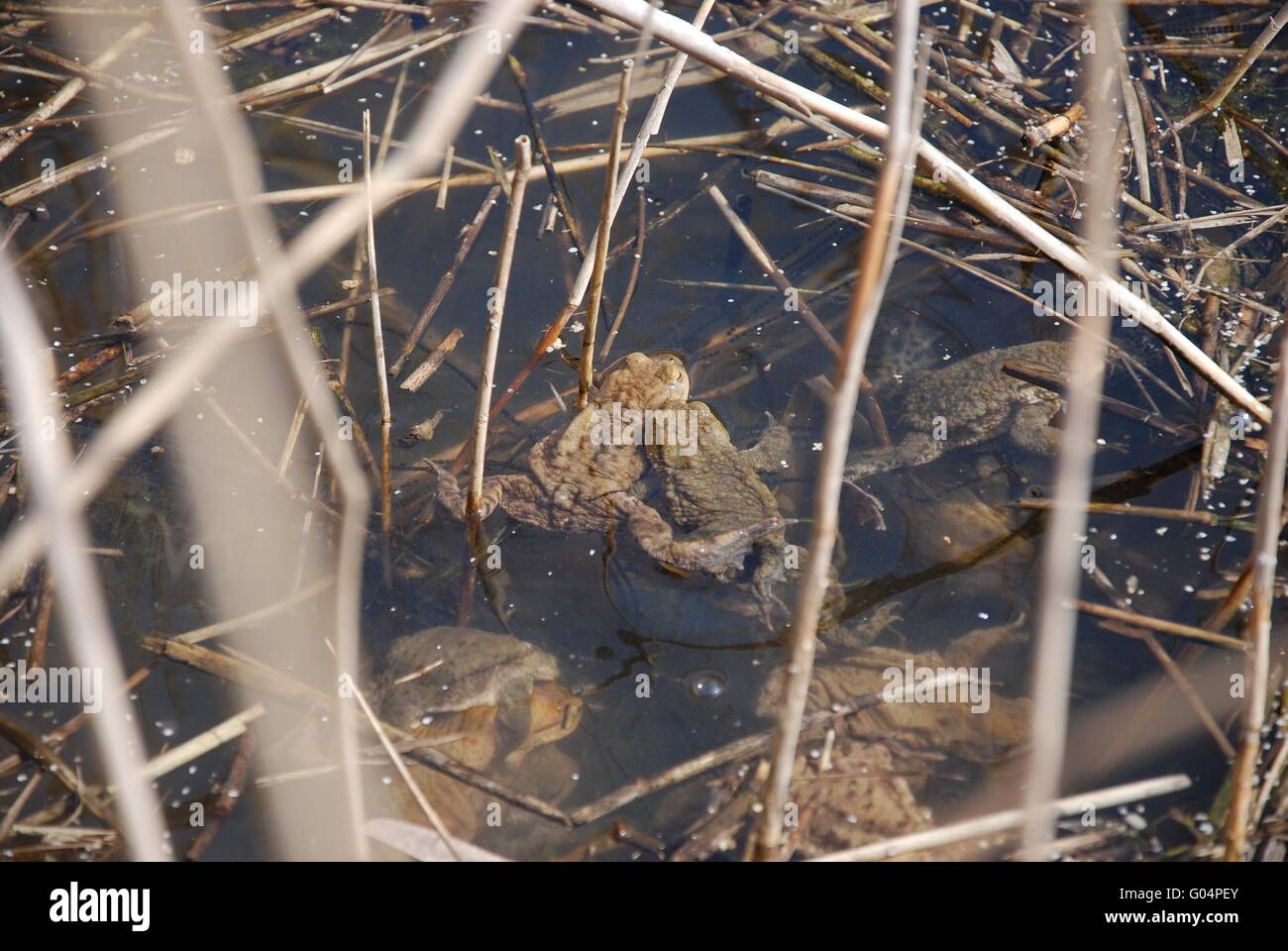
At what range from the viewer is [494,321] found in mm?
3832

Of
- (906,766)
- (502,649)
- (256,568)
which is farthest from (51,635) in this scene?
(906,766)

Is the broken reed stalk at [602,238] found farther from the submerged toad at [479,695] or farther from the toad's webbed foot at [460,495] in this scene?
the submerged toad at [479,695]

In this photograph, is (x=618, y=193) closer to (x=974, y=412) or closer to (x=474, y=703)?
(x=974, y=412)

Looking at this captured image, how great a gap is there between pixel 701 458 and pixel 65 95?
5546mm

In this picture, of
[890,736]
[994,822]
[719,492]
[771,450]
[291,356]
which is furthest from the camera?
[771,450]

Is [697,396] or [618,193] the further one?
[697,396]

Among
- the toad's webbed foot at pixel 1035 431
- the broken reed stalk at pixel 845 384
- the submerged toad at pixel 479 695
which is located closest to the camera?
the broken reed stalk at pixel 845 384

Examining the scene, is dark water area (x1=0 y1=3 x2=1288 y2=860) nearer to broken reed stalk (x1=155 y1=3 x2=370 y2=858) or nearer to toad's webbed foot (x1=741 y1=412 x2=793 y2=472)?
toad's webbed foot (x1=741 y1=412 x2=793 y2=472)

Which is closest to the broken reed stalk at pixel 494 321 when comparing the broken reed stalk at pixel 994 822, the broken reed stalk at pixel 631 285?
the broken reed stalk at pixel 631 285

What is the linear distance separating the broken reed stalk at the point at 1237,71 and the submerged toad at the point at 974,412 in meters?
2.46

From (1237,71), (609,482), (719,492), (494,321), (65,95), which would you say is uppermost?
(65,95)

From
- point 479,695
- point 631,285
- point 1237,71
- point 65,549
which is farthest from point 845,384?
point 1237,71

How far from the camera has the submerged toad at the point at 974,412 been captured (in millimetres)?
5172

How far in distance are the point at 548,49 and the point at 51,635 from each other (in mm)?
5501
